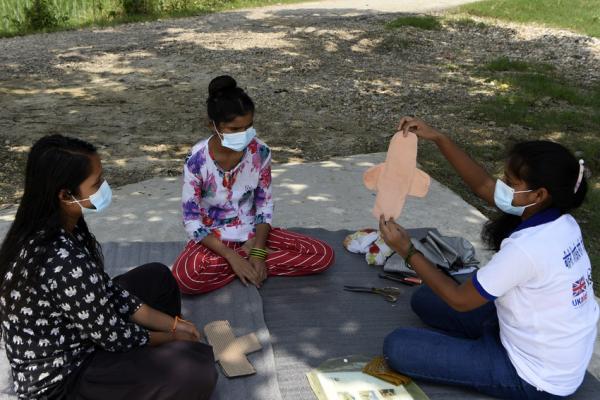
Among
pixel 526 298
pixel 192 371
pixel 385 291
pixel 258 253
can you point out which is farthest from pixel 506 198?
pixel 258 253

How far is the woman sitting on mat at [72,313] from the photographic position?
2357 mm

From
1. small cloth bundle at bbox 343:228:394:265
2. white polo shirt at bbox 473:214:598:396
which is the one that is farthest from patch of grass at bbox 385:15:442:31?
white polo shirt at bbox 473:214:598:396

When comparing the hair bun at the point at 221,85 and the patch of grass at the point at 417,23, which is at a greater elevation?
the hair bun at the point at 221,85

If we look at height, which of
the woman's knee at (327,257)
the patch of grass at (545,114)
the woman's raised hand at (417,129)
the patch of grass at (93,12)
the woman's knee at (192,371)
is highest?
the woman's raised hand at (417,129)

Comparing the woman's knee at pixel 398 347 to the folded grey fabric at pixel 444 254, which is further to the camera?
the folded grey fabric at pixel 444 254

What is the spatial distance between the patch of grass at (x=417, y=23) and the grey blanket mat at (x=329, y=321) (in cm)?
967

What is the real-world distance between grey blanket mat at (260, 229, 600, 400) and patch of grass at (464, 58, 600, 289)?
208 centimetres

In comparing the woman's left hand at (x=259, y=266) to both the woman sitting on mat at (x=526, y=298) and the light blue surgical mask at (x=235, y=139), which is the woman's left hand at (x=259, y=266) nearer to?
the light blue surgical mask at (x=235, y=139)

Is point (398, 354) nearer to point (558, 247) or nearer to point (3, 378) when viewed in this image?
point (558, 247)

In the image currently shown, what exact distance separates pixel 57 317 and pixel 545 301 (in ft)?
6.38

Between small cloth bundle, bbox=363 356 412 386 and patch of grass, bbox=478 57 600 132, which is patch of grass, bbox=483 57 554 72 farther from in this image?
small cloth bundle, bbox=363 356 412 386

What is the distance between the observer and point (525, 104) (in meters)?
8.40

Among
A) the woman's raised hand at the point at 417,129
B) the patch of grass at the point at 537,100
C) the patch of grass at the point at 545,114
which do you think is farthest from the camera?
the patch of grass at the point at 537,100

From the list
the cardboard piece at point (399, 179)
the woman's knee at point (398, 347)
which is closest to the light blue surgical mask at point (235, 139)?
the cardboard piece at point (399, 179)
